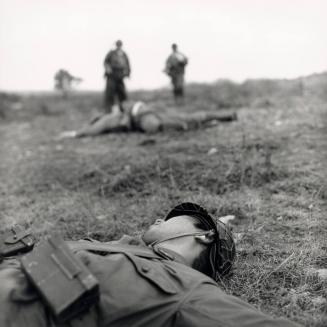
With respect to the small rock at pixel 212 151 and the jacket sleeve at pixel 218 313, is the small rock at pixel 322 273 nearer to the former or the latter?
the jacket sleeve at pixel 218 313

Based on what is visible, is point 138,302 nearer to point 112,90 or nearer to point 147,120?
point 147,120

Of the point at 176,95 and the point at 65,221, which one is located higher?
the point at 176,95

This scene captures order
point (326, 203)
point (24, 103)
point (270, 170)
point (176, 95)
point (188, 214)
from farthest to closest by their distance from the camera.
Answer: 1. point (24, 103)
2. point (176, 95)
3. point (270, 170)
4. point (326, 203)
5. point (188, 214)

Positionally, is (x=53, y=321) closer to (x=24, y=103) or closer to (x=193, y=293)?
(x=193, y=293)

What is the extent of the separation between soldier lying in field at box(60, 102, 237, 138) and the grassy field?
1.02 feet

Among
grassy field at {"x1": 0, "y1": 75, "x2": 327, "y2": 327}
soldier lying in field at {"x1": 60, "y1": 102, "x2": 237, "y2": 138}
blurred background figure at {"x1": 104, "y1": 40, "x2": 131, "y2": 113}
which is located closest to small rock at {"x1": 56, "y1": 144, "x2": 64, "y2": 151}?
grassy field at {"x1": 0, "y1": 75, "x2": 327, "y2": 327}

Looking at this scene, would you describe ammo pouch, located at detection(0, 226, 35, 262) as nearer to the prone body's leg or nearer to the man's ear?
the man's ear

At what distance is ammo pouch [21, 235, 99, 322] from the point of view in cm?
158

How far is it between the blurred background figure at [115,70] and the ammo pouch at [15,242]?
29.0 ft

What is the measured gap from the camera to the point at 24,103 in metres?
18.0

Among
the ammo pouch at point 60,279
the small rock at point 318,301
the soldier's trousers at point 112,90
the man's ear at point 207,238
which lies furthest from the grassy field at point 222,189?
the soldier's trousers at point 112,90

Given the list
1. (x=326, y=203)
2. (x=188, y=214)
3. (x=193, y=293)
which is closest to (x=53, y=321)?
(x=193, y=293)

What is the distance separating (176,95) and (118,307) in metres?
12.0

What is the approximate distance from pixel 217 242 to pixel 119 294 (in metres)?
0.80
